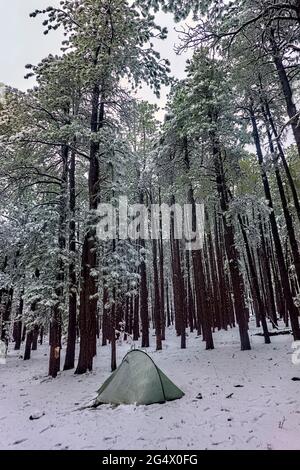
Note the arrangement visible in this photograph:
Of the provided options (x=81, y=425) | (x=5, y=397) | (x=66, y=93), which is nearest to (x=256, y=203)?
(x=66, y=93)

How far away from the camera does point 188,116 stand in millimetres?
14758

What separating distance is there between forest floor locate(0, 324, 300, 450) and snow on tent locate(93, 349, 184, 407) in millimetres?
268

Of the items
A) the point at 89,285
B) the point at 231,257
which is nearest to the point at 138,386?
the point at 89,285

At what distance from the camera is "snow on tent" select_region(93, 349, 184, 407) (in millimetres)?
7637

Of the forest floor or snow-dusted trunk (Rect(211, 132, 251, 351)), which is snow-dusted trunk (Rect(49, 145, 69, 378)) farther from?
snow-dusted trunk (Rect(211, 132, 251, 351))

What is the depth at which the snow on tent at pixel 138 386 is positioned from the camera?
764 centimetres

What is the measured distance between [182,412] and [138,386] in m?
1.44

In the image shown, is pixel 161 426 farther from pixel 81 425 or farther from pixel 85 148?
pixel 85 148

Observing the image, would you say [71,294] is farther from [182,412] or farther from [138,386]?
[182,412]

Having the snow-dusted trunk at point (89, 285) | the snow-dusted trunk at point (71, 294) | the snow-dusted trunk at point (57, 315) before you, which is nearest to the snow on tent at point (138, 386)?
the snow-dusted trunk at point (89, 285)

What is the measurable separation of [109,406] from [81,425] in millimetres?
1196

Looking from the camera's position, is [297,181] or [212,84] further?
[297,181]

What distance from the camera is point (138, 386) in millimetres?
7871

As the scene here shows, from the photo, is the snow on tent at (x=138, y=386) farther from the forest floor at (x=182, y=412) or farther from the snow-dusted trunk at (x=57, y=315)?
the snow-dusted trunk at (x=57, y=315)
